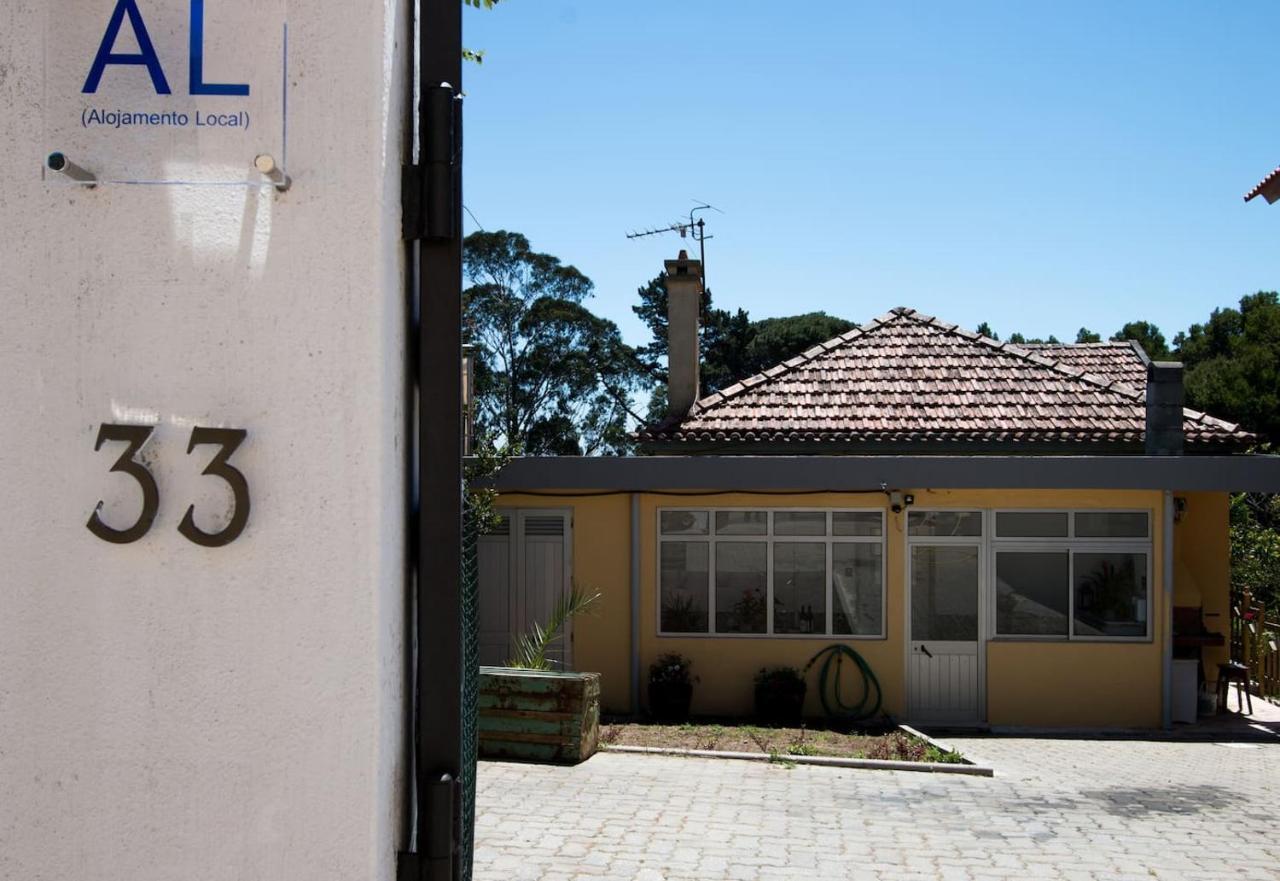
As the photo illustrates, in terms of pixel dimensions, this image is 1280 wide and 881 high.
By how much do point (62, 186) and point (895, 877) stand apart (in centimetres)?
663

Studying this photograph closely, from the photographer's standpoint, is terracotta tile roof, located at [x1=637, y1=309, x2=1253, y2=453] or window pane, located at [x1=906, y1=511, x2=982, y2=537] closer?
window pane, located at [x1=906, y1=511, x2=982, y2=537]

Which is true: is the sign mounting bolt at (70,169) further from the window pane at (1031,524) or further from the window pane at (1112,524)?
the window pane at (1112,524)

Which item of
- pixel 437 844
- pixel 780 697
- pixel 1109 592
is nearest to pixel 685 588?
pixel 780 697

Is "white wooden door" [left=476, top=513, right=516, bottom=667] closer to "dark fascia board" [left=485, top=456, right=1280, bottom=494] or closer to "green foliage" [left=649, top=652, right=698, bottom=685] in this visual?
"dark fascia board" [left=485, top=456, right=1280, bottom=494]

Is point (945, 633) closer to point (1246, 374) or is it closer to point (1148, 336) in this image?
point (1246, 374)

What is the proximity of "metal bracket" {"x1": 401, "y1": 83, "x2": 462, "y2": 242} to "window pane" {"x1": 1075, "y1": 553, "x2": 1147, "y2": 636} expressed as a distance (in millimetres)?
15106

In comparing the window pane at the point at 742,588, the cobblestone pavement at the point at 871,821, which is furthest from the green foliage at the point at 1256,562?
the cobblestone pavement at the point at 871,821

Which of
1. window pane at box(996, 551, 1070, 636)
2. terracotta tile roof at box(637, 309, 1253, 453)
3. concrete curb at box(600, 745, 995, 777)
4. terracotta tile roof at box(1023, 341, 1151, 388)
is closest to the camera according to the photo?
concrete curb at box(600, 745, 995, 777)

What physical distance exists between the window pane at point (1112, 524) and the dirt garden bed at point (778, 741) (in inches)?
156

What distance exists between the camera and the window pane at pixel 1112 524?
615 inches

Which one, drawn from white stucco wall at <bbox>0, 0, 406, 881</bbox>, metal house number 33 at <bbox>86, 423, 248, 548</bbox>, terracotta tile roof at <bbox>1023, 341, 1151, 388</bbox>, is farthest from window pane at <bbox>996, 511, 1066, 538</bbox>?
metal house number 33 at <bbox>86, 423, 248, 548</bbox>

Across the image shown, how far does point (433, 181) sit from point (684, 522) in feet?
46.9

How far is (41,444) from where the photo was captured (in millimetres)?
1936

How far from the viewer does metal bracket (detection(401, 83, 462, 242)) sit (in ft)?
6.55
